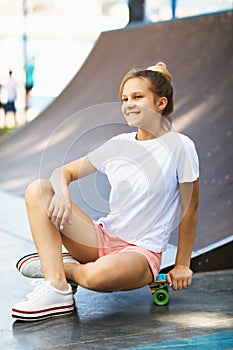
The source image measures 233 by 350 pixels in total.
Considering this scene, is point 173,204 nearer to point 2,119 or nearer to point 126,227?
point 126,227

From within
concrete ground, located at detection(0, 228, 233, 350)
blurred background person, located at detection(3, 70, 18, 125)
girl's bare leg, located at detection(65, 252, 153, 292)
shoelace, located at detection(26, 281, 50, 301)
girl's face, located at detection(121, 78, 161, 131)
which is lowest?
blurred background person, located at detection(3, 70, 18, 125)

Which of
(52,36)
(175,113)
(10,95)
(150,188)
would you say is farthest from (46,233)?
(52,36)

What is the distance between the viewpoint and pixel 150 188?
3047 mm

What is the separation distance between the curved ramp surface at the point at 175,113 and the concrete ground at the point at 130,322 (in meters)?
0.52

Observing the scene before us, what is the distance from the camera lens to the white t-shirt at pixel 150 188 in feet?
10.00

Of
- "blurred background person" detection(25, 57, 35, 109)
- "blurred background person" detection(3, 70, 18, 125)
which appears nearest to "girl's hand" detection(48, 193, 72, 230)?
"blurred background person" detection(3, 70, 18, 125)

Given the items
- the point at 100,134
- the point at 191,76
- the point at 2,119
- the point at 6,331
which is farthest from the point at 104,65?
the point at 2,119

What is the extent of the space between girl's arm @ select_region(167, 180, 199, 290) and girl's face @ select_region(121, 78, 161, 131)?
33 centimetres

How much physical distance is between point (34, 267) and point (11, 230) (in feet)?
5.81

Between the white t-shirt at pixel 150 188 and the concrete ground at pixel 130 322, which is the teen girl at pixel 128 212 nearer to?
the white t-shirt at pixel 150 188

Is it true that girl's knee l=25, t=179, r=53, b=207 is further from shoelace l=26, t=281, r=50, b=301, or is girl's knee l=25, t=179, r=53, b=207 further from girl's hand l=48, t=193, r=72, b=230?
shoelace l=26, t=281, r=50, b=301

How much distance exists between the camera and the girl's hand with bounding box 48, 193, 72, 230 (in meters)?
2.94

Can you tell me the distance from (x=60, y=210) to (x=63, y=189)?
4.2 inches

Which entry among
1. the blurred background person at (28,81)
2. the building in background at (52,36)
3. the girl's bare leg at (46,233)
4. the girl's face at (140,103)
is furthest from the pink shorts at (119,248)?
the blurred background person at (28,81)
